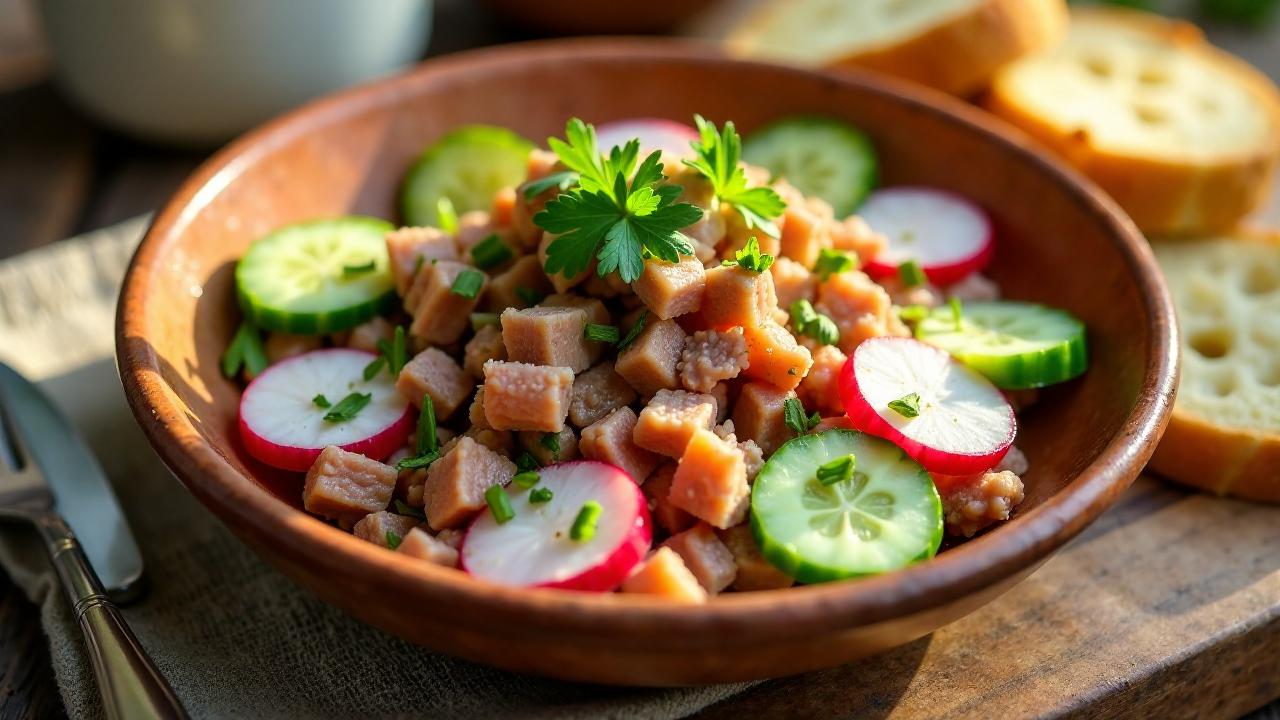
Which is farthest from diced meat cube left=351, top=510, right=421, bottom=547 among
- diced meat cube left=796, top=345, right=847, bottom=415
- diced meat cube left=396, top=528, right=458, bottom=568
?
diced meat cube left=796, top=345, right=847, bottom=415

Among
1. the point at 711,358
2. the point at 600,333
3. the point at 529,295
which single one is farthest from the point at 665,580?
the point at 529,295

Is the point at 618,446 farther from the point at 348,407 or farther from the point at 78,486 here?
the point at 78,486

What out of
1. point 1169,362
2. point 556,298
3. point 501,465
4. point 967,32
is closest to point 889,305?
point 1169,362

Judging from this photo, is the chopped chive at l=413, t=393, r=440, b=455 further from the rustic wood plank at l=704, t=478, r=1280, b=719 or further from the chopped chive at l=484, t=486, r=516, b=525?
the rustic wood plank at l=704, t=478, r=1280, b=719

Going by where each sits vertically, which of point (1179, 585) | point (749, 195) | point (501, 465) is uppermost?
point (749, 195)

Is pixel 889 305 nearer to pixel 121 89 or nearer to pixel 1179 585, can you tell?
pixel 1179 585
